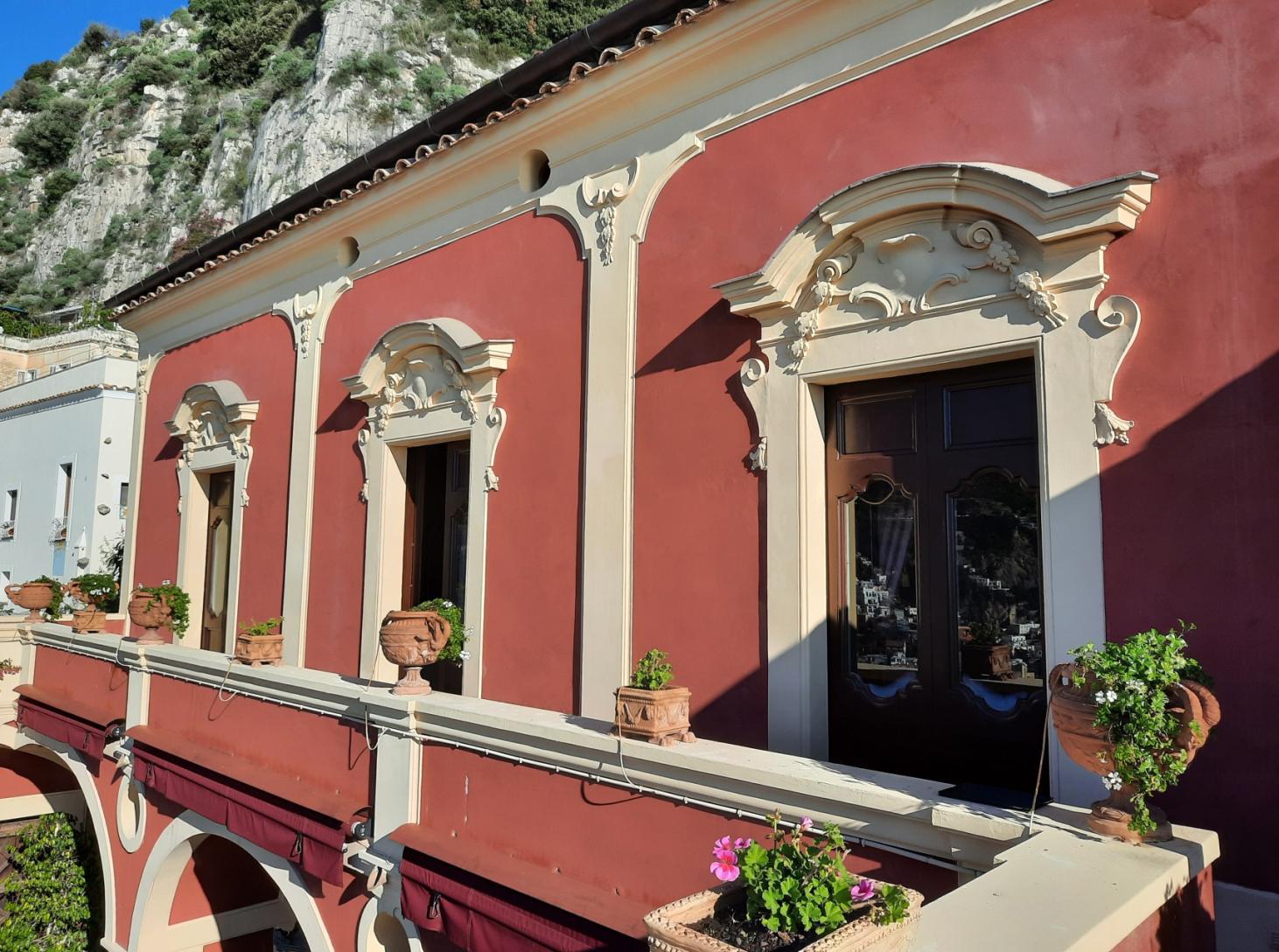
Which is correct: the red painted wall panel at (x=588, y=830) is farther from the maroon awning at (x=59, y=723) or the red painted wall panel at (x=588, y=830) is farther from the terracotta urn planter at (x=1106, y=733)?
the maroon awning at (x=59, y=723)

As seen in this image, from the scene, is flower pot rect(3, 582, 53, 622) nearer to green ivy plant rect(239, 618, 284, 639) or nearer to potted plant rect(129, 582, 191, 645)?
potted plant rect(129, 582, 191, 645)

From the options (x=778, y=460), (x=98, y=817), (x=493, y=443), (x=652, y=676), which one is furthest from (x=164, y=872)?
(x=778, y=460)

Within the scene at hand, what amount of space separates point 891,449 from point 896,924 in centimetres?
294

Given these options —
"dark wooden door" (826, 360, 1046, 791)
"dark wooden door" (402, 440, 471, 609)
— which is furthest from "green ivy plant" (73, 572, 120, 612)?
"dark wooden door" (826, 360, 1046, 791)

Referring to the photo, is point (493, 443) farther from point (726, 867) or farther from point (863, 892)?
point (863, 892)

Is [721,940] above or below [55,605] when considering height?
below

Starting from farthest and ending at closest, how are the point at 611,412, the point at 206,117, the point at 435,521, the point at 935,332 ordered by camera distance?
the point at 206,117 < the point at 435,521 < the point at 611,412 < the point at 935,332

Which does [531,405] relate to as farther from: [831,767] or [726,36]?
[831,767]

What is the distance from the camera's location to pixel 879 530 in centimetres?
472

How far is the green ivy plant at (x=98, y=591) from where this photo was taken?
37.6 ft

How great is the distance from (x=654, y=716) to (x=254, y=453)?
6.74 m

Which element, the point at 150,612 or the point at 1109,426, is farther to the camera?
the point at 150,612

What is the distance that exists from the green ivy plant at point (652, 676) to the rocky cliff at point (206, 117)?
32.5 metres

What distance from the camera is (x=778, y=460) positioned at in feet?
15.9
